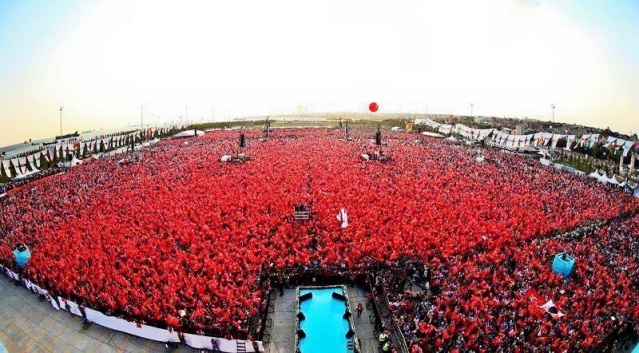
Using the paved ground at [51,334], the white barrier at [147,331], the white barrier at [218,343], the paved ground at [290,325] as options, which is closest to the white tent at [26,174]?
the paved ground at [51,334]

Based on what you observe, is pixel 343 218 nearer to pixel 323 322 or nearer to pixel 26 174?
pixel 323 322

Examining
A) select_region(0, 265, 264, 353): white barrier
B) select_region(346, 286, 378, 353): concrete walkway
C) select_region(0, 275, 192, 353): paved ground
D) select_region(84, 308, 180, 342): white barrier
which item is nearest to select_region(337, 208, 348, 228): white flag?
select_region(346, 286, 378, 353): concrete walkway

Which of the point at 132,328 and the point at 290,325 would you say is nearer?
the point at 132,328

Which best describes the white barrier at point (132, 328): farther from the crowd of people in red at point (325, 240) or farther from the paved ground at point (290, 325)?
the paved ground at point (290, 325)

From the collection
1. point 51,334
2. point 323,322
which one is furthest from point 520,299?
point 51,334

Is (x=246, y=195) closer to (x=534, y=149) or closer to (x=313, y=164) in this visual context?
(x=313, y=164)

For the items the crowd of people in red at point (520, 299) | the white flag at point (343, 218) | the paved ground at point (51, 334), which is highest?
the white flag at point (343, 218)

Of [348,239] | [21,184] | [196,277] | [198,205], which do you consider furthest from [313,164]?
[21,184]
